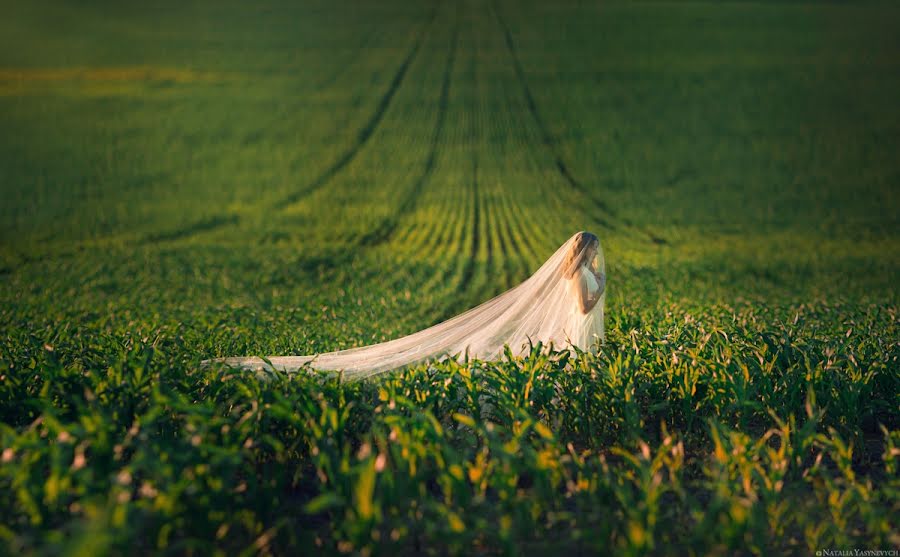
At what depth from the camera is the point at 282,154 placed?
116ft

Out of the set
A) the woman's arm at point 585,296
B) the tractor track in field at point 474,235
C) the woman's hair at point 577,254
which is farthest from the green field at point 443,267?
the woman's hair at point 577,254

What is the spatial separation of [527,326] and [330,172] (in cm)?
2712

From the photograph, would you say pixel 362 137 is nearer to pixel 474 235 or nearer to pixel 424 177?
pixel 424 177

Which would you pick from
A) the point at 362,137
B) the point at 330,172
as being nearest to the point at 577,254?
the point at 330,172

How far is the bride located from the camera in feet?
23.4

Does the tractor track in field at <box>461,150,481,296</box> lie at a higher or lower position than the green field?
lower

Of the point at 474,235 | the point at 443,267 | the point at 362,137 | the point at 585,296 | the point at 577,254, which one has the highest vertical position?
the point at 577,254

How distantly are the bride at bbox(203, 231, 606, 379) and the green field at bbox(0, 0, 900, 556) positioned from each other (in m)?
0.53

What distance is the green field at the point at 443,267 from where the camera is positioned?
166 inches

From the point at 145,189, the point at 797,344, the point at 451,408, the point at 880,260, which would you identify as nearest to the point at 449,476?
the point at 451,408

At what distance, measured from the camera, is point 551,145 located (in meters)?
35.0

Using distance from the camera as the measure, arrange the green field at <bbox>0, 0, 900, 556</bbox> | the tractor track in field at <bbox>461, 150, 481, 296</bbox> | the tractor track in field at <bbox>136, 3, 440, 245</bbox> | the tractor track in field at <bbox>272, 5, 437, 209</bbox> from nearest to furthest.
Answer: the green field at <bbox>0, 0, 900, 556</bbox> → the tractor track in field at <bbox>461, 150, 481, 296</bbox> → the tractor track in field at <bbox>136, 3, 440, 245</bbox> → the tractor track in field at <bbox>272, 5, 437, 209</bbox>

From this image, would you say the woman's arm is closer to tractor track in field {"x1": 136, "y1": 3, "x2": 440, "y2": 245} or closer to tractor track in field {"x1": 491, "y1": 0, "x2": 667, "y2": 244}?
tractor track in field {"x1": 491, "y1": 0, "x2": 667, "y2": 244}

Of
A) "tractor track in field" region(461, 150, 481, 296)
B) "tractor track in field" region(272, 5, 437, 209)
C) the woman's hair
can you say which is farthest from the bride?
"tractor track in field" region(272, 5, 437, 209)
